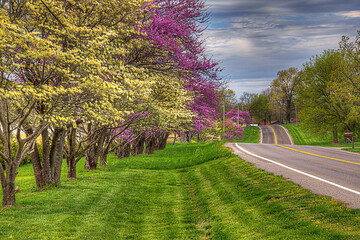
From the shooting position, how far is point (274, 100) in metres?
91.8

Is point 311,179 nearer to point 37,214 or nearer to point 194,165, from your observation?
point 37,214

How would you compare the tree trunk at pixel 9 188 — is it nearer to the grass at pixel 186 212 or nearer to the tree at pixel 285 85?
the grass at pixel 186 212

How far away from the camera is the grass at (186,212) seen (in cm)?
640

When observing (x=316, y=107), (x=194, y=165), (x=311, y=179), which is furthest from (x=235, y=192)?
(x=316, y=107)

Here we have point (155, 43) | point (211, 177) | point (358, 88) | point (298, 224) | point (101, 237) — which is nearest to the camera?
point (298, 224)

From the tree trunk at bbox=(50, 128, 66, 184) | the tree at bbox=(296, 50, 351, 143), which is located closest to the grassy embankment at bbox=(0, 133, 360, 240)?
the tree trunk at bbox=(50, 128, 66, 184)

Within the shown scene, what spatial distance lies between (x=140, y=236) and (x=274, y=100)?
89.2m

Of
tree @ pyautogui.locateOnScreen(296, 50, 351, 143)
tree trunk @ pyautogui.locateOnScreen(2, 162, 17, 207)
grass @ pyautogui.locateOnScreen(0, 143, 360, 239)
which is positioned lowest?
grass @ pyautogui.locateOnScreen(0, 143, 360, 239)

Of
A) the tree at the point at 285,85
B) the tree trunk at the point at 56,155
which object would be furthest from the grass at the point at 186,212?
the tree at the point at 285,85

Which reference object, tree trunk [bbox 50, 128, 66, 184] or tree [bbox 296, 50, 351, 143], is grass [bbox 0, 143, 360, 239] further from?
tree [bbox 296, 50, 351, 143]

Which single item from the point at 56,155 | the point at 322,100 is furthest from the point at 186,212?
the point at 322,100

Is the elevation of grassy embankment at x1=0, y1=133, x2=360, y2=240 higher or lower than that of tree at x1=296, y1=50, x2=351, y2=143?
lower

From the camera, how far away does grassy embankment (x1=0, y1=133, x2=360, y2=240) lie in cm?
639

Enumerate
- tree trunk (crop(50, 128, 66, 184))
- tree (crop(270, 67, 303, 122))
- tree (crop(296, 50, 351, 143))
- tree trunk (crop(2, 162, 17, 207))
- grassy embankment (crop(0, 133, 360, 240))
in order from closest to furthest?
grassy embankment (crop(0, 133, 360, 240)), tree trunk (crop(2, 162, 17, 207)), tree trunk (crop(50, 128, 66, 184)), tree (crop(296, 50, 351, 143)), tree (crop(270, 67, 303, 122))
